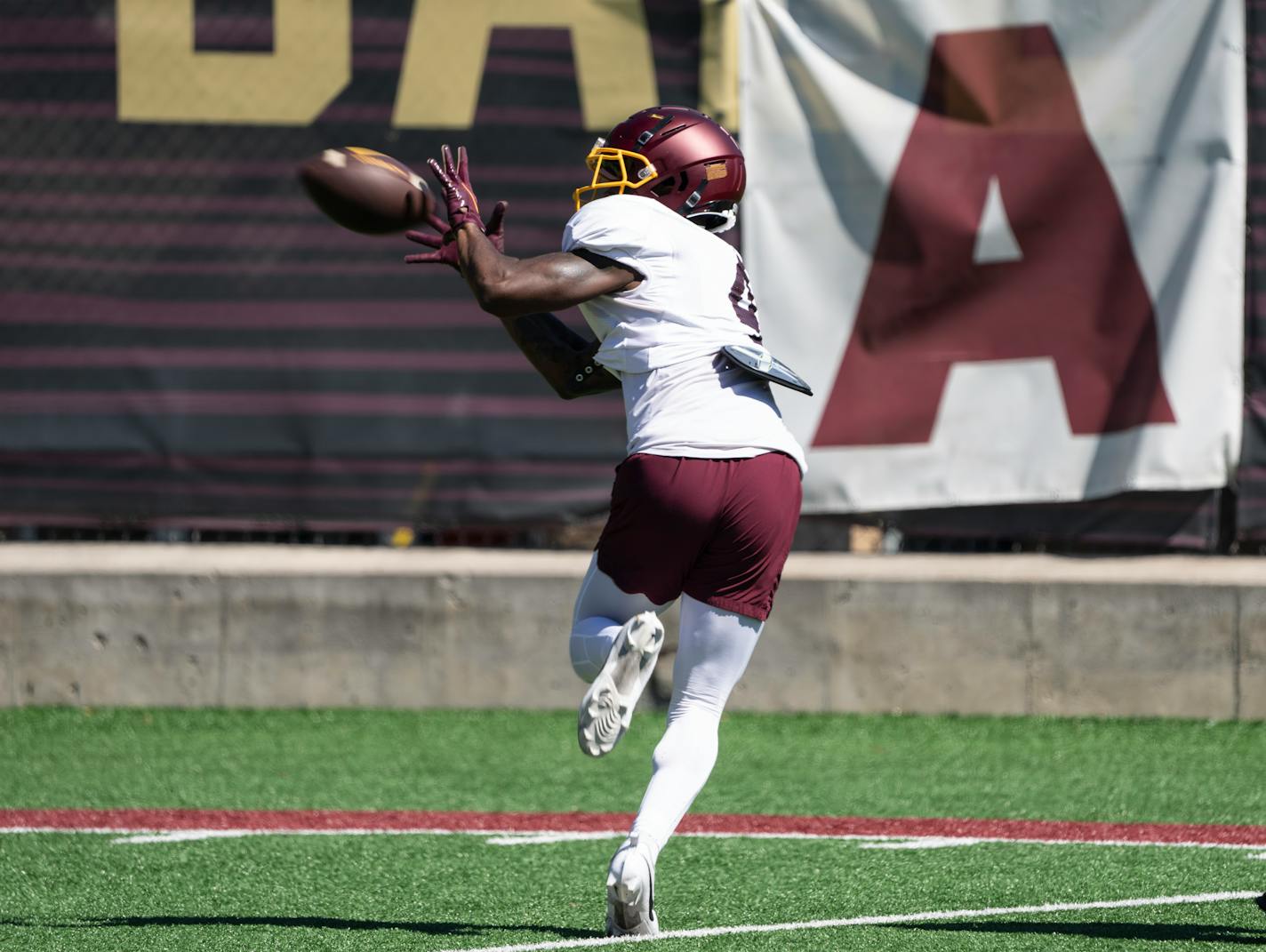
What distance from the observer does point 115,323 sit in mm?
9258

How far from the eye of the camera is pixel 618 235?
4359 millimetres

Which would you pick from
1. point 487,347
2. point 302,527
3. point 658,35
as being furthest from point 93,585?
point 658,35

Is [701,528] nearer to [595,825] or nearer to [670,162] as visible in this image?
[670,162]

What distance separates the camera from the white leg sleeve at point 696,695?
440 cm

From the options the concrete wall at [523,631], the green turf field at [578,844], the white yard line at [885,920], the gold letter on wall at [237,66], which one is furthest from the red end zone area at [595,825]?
the gold letter on wall at [237,66]

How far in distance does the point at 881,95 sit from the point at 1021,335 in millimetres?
1358

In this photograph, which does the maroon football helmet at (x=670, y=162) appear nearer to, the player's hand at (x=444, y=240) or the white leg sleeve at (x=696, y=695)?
the player's hand at (x=444, y=240)

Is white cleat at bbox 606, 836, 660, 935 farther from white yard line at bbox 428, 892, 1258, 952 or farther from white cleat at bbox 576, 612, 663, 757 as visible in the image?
white cleat at bbox 576, 612, 663, 757

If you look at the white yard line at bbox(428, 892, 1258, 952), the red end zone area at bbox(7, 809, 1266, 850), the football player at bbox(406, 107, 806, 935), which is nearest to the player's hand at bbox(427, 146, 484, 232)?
the football player at bbox(406, 107, 806, 935)

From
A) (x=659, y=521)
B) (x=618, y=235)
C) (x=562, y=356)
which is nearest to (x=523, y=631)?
(x=562, y=356)

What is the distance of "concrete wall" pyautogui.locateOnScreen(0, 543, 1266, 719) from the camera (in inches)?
345

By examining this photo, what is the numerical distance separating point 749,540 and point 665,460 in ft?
0.92

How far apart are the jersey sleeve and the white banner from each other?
448 centimetres

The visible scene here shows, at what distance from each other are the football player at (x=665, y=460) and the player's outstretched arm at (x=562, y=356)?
225mm
